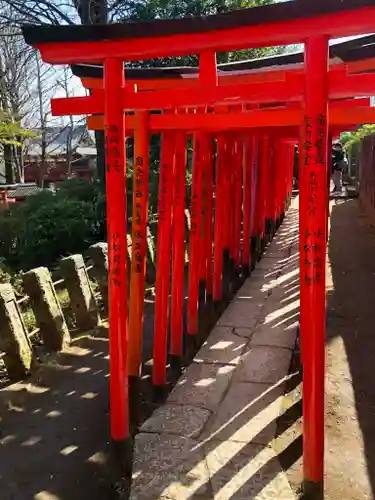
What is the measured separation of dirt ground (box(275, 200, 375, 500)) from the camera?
3.31 meters

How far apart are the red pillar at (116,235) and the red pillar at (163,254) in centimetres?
99

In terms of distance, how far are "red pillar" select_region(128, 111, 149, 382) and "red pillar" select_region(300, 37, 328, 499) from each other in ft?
4.68

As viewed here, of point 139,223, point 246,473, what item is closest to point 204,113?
point 139,223

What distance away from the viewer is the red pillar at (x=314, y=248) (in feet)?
9.32

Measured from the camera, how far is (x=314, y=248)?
2.94 meters

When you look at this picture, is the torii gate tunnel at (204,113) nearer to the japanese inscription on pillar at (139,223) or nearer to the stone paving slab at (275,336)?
the japanese inscription on pillar at (139,223)

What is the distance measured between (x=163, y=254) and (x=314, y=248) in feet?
5.71

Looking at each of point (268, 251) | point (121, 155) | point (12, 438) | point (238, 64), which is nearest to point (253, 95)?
point (121, 155)

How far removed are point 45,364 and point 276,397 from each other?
218 centimetres

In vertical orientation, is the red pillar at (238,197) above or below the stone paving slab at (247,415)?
above

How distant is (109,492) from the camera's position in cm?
327

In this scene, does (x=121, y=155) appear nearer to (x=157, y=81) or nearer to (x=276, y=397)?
(x=157, y=81)

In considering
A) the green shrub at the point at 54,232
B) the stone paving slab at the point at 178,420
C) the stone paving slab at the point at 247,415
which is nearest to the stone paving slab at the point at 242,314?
the stone paving slab at the point at 247,415

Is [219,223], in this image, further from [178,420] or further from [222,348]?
[178,420]
